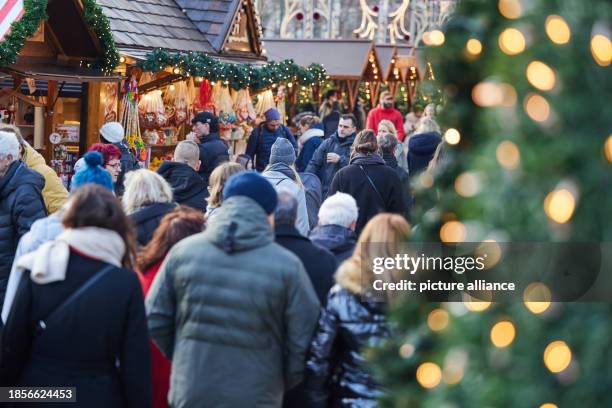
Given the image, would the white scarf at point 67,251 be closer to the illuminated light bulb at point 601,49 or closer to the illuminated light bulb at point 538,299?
the illuminated light bulb at point 538,299

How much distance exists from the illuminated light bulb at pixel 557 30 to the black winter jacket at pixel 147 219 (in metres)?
3.98

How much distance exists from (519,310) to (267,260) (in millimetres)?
2121

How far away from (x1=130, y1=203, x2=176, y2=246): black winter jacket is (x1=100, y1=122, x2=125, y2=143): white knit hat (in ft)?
12.5

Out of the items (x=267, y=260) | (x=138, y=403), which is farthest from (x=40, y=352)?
(x=267, y=260)

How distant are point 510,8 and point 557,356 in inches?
34.0

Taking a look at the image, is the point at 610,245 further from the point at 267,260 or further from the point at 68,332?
the point at 68,332

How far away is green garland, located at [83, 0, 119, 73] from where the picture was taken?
38.6 feet

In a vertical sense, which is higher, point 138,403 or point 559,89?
point 559,89

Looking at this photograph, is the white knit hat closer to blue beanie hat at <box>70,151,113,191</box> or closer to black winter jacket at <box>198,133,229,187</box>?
black winter jacket at <box>198,133,229,187</box>

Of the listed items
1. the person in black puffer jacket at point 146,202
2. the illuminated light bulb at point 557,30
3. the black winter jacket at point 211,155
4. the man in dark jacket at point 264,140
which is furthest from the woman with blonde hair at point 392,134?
the illuminated light bulb at point 557,30

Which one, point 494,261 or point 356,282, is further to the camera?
point 356,282

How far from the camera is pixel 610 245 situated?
253 cm

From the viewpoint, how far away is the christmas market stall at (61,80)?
1150 cm

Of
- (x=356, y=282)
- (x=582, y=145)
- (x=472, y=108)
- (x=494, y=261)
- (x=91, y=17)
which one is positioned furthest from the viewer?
(x=91, y=17)
